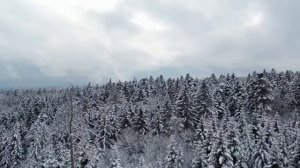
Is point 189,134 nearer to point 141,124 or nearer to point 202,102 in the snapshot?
point 202,102

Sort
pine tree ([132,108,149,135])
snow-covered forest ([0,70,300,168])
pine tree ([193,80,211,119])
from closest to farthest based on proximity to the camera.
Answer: snow-covered forest ([0,70,300,168]) < pine tree ([193,80,211,119]) < pine tree ([132,108,149,135])

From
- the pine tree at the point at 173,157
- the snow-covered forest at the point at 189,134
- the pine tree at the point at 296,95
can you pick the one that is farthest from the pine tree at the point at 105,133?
the pine tree at the point at 296,95

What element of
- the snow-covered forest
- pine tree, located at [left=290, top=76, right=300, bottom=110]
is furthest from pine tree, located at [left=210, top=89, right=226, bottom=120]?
pine tree, located at [left=290, top=76, right=300, bottom=110]

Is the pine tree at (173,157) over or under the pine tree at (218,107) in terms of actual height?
under

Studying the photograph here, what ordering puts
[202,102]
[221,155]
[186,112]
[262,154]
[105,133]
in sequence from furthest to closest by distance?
[202,102] < [186,112] < [105,133] < [262,154] < [221,155]

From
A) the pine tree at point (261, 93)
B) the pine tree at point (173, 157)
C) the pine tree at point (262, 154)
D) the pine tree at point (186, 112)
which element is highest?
the pine tree at point (261, 93)

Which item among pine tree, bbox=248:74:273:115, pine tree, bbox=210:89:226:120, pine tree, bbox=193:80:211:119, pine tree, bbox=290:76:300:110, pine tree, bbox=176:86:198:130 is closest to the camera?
pine tree, bbox=248:74:273:115

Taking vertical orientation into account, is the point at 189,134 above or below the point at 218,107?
below

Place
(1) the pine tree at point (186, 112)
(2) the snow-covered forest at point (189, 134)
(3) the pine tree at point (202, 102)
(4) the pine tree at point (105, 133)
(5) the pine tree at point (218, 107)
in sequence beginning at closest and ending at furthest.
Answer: (2) the snow-covered forest at point (189, 134) → (4) the pine tree at point (105, 133) → (1) the pine tree at point (186, 112) → (3) the pine tree at point (202, 102) → (5) the pine tree at point (218, 107)

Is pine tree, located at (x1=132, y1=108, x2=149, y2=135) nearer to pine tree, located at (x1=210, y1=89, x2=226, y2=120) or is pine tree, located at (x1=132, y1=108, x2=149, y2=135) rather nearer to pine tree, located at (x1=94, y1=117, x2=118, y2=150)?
pine tree, located at (x1=94, y1=117, x2=118, y2=150)

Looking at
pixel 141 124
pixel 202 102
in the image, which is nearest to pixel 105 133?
pixel 141 124

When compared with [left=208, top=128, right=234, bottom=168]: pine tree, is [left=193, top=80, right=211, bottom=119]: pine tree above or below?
above

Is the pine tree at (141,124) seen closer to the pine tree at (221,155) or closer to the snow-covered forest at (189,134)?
the snow-covered forest at (189,134)

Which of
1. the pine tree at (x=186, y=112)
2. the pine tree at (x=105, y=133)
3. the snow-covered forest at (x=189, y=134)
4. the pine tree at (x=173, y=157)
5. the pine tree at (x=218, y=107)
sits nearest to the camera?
the snow-covered forest at (x=189, y=134)
